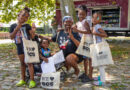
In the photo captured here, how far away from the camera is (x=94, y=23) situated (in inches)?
144

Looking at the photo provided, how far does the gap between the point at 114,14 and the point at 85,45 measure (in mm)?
14278

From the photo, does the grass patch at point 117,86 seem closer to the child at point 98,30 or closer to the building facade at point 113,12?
the child at point 98,30

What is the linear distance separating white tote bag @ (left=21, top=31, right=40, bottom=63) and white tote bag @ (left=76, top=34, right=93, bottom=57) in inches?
34.7

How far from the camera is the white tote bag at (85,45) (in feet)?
12.2

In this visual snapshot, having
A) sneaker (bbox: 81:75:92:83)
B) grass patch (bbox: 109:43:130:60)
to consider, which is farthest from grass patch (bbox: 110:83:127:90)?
grass patch (bbox: 109:43:130:60)

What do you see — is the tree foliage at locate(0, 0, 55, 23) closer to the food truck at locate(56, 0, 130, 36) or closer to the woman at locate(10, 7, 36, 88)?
the food truck at locate(56, 0, 130, 36)

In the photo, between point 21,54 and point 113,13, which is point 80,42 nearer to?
point 21,54

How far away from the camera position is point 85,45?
147 inches

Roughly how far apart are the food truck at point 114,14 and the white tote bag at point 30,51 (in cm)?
1306

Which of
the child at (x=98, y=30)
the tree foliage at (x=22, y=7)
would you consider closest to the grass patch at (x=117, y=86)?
the child at (x=98, y=30)

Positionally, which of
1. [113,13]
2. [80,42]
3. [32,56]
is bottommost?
[32,56]

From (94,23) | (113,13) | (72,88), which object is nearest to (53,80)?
(72,88)

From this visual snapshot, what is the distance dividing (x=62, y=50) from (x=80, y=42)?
0.49 metres

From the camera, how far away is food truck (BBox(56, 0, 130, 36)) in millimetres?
15984
